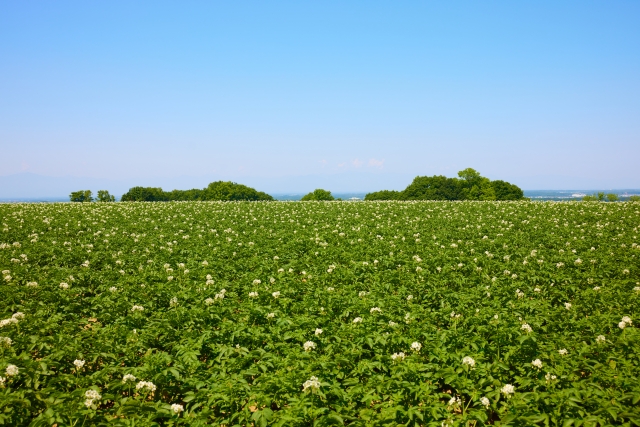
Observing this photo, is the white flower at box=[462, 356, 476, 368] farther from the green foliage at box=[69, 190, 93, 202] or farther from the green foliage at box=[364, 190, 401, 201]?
the green foliage at box=[364, 190, 401, 201]

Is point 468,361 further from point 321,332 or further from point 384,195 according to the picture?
point 384,195

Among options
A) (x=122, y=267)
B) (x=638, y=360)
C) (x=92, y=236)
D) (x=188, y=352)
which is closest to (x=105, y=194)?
(x=92, y=236)

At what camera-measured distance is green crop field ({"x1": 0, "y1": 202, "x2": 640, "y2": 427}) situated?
4.58 metres

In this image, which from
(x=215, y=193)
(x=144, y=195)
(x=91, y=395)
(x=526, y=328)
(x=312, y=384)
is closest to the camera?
(x=91, y=395)

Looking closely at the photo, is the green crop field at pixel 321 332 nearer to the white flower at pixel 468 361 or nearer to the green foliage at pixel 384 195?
the white flower at pixel 468 361

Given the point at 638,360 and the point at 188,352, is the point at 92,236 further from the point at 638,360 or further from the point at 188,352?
the point at 638,360

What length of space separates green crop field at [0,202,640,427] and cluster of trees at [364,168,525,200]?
76.7m

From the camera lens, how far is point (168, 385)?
546cm

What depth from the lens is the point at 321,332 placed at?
658 centimetres

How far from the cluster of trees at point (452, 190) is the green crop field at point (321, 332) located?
76.7m

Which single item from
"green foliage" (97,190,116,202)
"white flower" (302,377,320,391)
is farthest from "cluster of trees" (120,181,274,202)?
"white flower" (302,377,320,391)

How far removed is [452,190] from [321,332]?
329 feet

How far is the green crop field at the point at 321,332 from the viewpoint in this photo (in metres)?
4.58

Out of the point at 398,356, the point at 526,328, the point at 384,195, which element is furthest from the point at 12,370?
the point at 384,195
